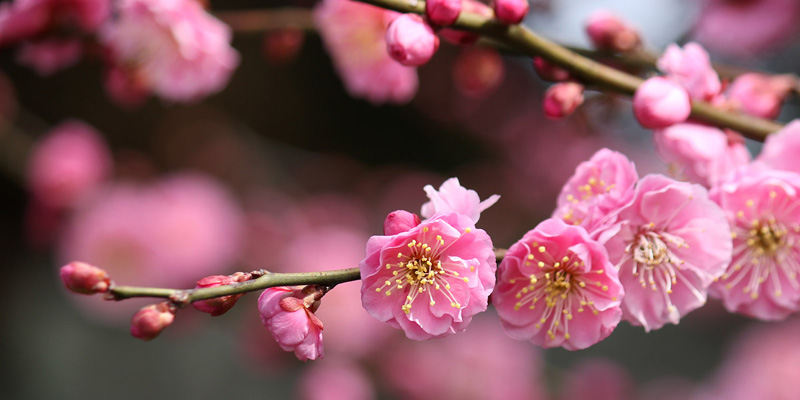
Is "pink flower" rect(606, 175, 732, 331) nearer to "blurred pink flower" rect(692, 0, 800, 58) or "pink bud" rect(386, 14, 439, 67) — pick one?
"pink bud" rect(386, 14, 439, 67)

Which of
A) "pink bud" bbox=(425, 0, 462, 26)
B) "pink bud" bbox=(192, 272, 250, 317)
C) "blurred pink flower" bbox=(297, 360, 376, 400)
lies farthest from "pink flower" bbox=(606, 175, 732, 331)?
"blurred pink flower" bbox=(297, 360, 376, 400)

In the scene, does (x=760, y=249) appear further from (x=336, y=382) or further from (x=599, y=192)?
(x=336, y=382)

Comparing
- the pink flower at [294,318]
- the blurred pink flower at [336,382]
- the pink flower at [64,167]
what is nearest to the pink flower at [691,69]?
the pink flower at [294,318]

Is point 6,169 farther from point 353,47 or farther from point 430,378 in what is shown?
point 430,378

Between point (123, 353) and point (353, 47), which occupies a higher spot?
point (353, 47)

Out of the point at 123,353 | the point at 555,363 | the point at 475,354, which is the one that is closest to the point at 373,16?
the point at 475,354
